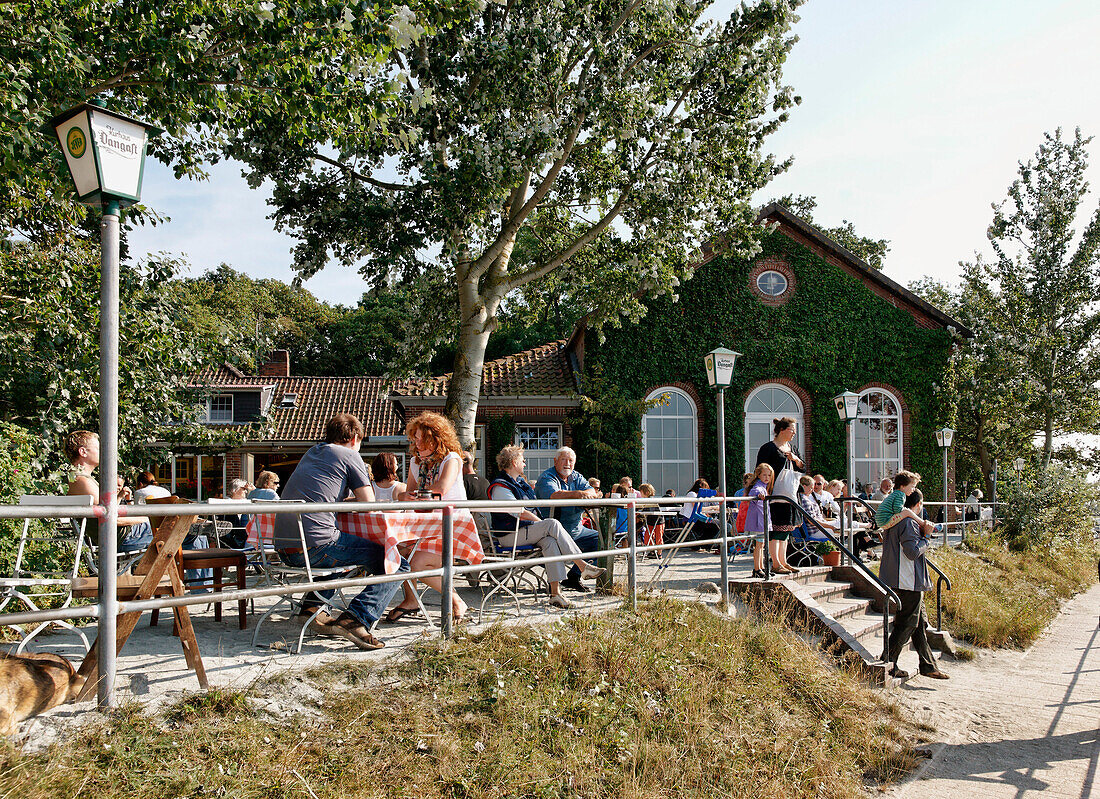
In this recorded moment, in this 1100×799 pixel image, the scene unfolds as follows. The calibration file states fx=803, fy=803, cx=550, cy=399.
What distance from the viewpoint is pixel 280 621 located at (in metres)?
6.01

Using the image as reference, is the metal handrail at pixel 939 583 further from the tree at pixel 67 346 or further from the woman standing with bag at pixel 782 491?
the tree at pixel 67 346

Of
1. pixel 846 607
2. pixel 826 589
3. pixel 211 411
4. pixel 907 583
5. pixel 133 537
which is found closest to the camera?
pixel 133 537

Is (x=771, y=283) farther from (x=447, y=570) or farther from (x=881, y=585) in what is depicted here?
(x=447, y=570)

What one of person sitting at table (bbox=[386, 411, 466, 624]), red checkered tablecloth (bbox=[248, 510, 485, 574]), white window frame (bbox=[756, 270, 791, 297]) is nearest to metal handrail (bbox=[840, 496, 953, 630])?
person sitting at table (bbox=[386, 411, 466, 624])

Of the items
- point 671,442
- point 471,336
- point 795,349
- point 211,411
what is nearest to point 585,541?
point 471,336

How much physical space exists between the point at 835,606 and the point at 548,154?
8.55 m

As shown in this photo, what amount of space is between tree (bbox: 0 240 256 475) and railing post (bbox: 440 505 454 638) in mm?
5253

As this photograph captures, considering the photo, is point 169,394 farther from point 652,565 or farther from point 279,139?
point 652,565

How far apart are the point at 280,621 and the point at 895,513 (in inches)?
255

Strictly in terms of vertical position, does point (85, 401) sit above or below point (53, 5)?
below

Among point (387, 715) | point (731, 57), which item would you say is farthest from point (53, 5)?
point (731, 57)

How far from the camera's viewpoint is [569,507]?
320 inches

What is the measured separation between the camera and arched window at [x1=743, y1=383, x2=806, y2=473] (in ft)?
70.1

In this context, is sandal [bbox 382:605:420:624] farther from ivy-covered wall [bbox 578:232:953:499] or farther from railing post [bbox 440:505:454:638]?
ivy-covered wall [bbox 578:232:953:499]
